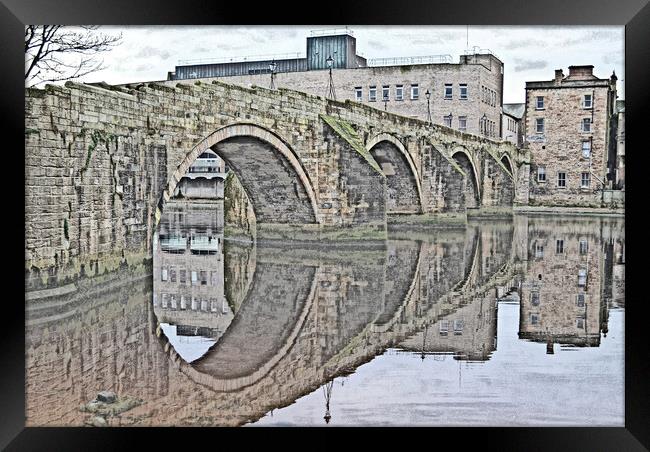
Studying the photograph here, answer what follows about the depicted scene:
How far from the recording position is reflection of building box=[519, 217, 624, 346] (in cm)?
904

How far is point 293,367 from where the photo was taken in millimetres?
7008

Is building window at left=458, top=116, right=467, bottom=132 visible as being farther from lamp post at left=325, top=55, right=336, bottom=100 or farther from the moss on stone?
the moss on stone

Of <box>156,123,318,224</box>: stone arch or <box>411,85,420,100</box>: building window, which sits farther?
<box>411,85,420,100</box>: building window

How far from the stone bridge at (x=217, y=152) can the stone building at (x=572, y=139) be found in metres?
3.42

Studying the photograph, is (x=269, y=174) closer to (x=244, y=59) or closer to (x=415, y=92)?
(x=244, y=59)

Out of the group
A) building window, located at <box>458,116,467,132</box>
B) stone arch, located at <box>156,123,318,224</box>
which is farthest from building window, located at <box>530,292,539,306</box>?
building window, located at <box>458,116,467,132</box>

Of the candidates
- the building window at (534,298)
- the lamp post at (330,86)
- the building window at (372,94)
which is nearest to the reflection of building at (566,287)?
the building window at (534,298)

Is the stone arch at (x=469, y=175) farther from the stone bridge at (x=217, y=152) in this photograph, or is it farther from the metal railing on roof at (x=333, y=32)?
the metal railing on roof at (x=333, y=32)

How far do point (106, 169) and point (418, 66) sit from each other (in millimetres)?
11989

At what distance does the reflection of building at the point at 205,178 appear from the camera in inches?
1098

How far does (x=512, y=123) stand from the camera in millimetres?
26312

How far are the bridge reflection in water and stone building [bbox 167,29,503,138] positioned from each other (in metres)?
4.09

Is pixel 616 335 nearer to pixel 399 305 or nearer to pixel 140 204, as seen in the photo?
pixel 399 305

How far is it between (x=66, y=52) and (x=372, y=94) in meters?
10.7
